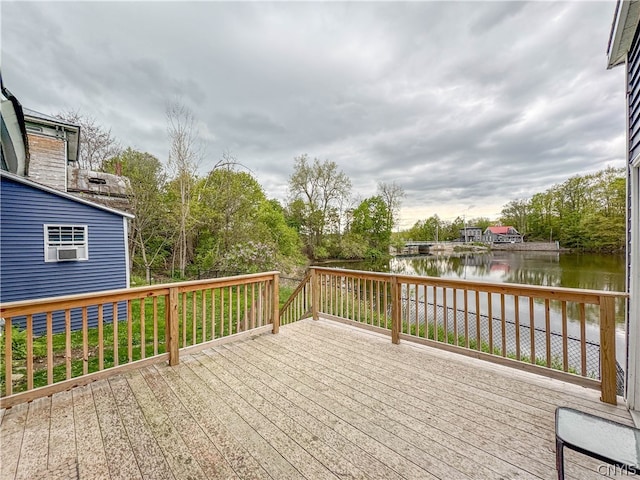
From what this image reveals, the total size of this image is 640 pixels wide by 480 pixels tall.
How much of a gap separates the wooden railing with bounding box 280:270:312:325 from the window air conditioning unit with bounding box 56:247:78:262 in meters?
5.01

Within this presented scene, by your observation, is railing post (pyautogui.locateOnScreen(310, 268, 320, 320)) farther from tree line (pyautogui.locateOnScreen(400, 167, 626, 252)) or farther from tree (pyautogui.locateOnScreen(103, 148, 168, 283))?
tree line (pyautogui.locateOnScreen(400, 167, 626, 252))

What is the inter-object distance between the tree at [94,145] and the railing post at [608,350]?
15.0 meters

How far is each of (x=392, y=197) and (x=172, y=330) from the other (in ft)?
80.6

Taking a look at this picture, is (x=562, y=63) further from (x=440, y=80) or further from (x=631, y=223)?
(x=631, y=223)

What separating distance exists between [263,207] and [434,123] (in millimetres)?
9549

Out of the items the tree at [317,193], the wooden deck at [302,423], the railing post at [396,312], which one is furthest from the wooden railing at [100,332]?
the tree at [317,193]

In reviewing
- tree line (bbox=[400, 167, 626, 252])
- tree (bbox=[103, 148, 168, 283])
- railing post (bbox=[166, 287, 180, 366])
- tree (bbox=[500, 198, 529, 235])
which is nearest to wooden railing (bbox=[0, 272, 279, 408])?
railing post (bbox=[166, 287, 180, 366])

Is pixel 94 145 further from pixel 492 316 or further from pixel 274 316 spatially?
pixel 492 316

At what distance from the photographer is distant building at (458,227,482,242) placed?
44231 millimetres

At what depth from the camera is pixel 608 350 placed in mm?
2107

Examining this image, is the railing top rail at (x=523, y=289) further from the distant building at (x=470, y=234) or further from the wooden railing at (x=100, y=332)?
the distant building at (x=470, y=234)

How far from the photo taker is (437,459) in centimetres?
155

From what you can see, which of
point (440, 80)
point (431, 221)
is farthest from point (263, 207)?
point (431, 221)

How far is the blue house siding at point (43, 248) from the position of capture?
5.28 meters
